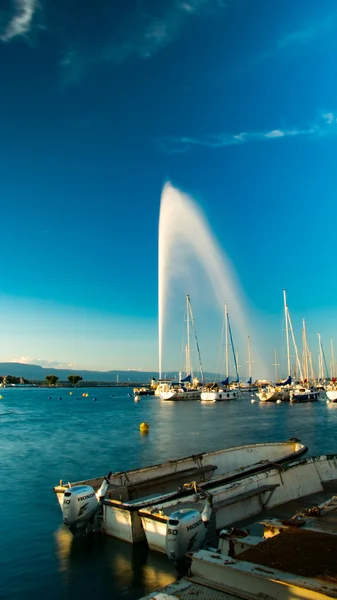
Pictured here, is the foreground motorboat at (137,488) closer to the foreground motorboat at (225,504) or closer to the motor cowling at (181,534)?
the foreground motorboat at (225,504)

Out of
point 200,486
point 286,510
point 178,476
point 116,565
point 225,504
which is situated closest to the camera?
point 116,565

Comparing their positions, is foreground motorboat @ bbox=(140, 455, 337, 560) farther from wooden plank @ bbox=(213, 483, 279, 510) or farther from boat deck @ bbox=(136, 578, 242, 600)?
boat deck @ bbox=(136, 578, 242, 600)

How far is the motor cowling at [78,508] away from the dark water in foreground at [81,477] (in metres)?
0.80

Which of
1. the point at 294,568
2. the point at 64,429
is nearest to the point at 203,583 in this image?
the point at 294,568

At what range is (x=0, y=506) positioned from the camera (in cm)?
2261

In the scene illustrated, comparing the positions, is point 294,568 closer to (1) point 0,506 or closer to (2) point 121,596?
(2) point 121,596

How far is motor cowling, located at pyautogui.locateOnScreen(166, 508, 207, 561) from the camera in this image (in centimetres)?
1255

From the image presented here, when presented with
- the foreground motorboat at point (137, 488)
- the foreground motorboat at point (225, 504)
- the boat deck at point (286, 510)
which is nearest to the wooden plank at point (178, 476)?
the foreground motorboat at point (137, 488)

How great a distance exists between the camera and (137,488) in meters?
18.8

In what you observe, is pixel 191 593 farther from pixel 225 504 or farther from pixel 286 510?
pixel 286 510

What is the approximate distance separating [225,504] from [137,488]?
448 centimetres

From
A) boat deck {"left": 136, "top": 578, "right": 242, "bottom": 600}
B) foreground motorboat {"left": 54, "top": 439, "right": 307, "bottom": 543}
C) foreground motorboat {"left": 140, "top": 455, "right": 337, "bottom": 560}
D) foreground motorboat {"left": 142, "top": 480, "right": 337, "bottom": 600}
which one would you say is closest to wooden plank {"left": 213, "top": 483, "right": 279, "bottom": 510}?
foreground motorboat {"left": 140, "top": 455, "right": 337, "bottom": 560}

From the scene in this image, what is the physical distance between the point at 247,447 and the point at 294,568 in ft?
60.7

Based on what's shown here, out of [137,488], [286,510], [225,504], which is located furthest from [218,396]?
[225,504]
